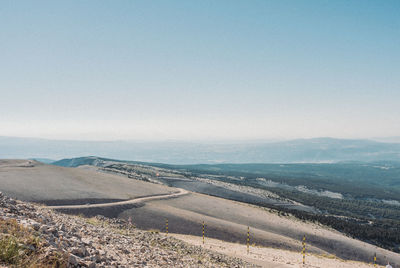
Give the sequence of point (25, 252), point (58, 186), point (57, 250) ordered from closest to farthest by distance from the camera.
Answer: point (25, 252) < point (57, 250) < point (58, 186)

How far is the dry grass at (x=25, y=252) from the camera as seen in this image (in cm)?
671

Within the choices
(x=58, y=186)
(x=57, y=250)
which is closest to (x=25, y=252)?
(x=57, y=250)

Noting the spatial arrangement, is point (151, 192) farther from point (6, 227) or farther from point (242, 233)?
point (6, 227)

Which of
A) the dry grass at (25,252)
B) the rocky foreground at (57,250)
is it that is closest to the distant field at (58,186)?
the rocky foreground at (57,250)

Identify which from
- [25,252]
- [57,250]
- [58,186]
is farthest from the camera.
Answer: [58,186]

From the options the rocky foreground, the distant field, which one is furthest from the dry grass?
the distant field

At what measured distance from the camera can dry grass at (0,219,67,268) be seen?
671 centimetres

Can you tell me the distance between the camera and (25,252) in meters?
7.14

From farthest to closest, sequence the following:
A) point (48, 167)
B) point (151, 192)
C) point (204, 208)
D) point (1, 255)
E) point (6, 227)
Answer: point (48, 167) → point (151, 192) → point (204, 208) → point (6, 227) → point (1, 255)

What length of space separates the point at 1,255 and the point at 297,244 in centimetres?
3096

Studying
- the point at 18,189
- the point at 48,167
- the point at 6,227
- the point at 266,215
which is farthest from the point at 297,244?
the point at 48,167

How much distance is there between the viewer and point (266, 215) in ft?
147

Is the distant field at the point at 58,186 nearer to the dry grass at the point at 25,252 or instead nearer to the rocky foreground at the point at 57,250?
the rocky foreground at the point at 57,250

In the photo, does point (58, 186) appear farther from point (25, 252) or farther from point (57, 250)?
point (25, 252)
